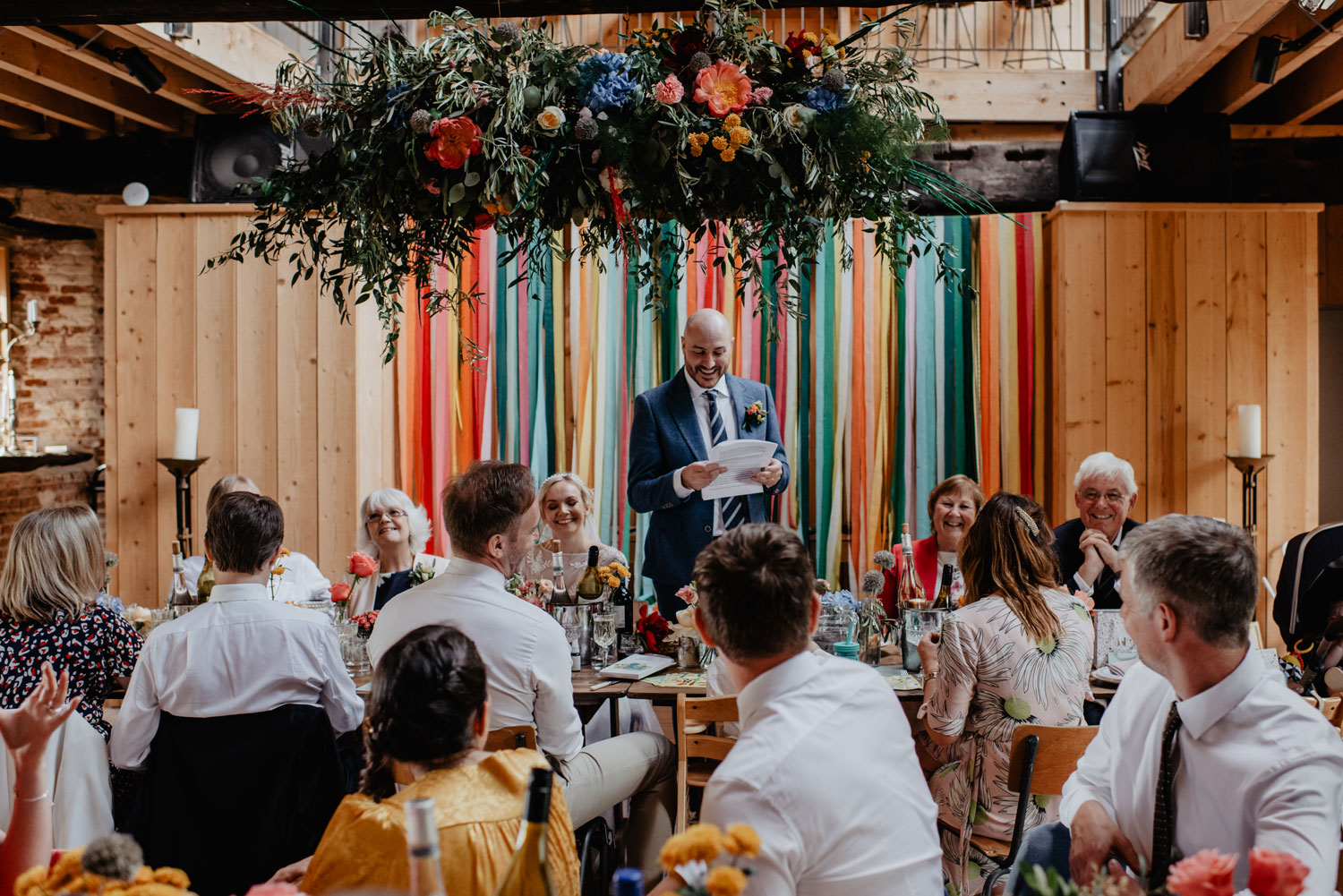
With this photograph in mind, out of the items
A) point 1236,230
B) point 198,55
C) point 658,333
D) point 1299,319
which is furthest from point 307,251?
point 1299,319

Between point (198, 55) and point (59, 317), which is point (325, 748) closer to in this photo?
point (198, 55)

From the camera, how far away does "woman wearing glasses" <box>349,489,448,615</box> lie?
345 cm

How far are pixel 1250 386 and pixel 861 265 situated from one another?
70.4 inches

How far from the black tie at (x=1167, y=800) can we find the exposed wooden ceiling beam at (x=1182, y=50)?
9.48 ft

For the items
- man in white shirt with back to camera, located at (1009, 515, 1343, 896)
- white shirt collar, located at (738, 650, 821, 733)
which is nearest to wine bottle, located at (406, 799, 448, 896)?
white shirt collar, located at (738, 650, 821, 733)

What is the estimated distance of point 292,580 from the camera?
3.83 metres

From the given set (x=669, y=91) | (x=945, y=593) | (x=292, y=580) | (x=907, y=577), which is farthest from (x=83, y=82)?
(x=945, y=593)

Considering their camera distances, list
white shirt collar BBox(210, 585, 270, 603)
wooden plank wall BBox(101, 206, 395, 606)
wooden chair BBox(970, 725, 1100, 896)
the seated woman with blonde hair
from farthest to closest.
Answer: wooden plank wall BBox(101, 206, 395, 606), the seated woman with blonde hair, white shirt collar BBox(210, 585, 270, 603), wooden chair BBox(970, 725, 1100, 896)

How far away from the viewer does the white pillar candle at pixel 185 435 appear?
466cm

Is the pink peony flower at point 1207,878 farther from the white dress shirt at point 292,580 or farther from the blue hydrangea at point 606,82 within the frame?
the white dress shirt at point 292,580

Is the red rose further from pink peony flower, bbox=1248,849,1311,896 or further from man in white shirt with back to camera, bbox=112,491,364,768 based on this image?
pink peony flower, bbox=1248,849,1311,896

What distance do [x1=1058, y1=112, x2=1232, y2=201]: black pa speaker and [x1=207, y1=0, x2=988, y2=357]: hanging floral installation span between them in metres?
2.37

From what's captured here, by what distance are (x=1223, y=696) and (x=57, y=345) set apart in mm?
5953

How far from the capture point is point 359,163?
249 centimetres
